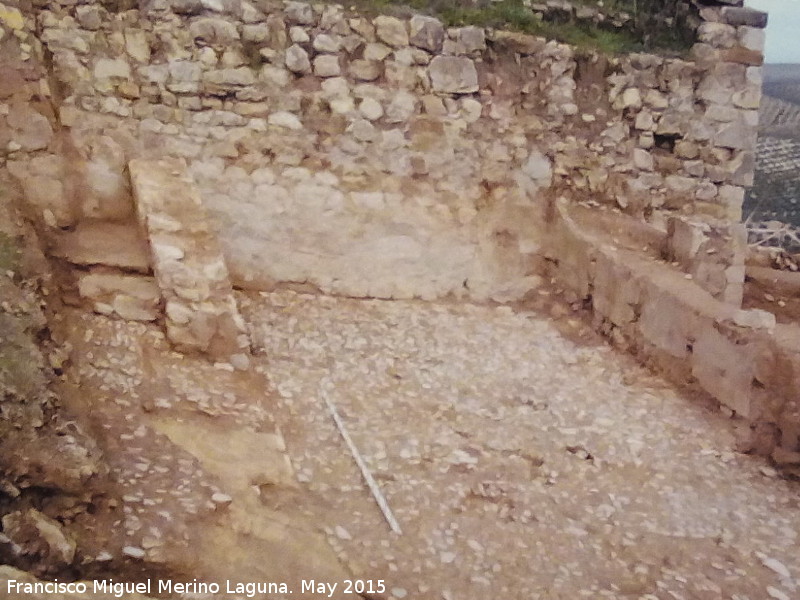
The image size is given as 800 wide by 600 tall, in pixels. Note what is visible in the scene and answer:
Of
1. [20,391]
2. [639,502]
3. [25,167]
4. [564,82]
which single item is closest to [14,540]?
[20,391]

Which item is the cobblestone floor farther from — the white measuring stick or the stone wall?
the stone wall

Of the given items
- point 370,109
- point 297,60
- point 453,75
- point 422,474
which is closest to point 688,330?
point 422,474

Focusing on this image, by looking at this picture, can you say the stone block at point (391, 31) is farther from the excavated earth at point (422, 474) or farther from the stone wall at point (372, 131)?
the excavated earth at point (422, 474)

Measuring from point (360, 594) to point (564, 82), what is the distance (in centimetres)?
315

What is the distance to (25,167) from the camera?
3488 mm

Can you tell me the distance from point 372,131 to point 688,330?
189 cm

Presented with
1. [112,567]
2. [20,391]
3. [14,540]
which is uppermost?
[20,391]

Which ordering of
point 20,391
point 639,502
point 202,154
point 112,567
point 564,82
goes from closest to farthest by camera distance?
point 112,567, point 20,391, point 639,502, point 202,154, point 564,82

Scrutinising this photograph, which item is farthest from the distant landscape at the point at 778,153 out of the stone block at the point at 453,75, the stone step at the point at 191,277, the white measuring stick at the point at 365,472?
the stone step at the point at 191,277

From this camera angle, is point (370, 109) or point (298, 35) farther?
point (370, 109)

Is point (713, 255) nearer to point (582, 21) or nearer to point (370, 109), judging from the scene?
point (582, 21)

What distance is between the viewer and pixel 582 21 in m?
4.49

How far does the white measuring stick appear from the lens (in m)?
2.46

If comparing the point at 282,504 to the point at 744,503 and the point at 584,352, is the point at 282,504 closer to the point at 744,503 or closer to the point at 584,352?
the point at 744,503
